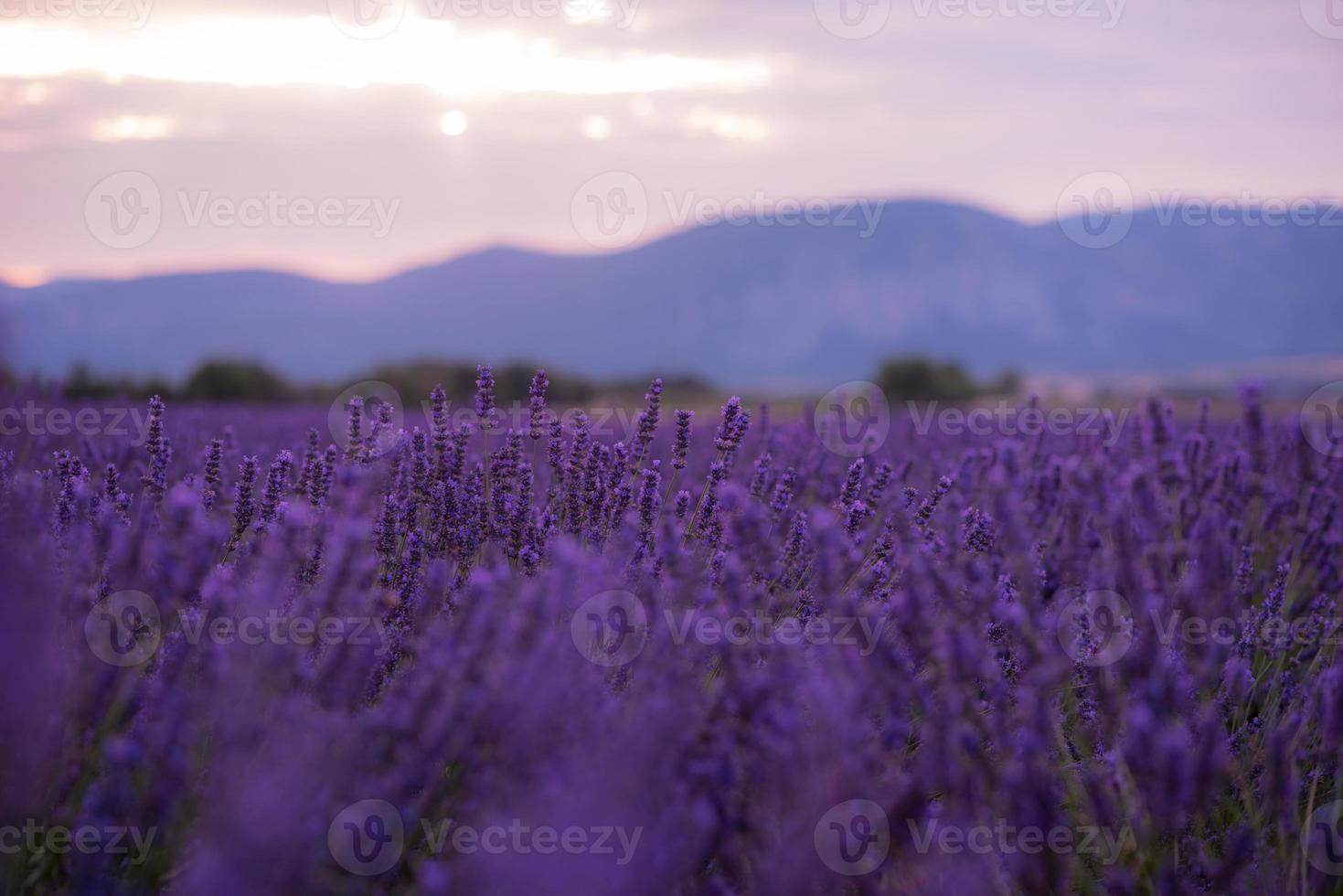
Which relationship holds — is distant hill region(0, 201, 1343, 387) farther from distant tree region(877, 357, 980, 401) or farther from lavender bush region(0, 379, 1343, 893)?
lavender bush region(0, 379, 1343, 893)

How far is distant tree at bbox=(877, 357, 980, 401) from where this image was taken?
19922 millimetres

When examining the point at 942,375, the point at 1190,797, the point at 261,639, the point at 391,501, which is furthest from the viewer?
the point at 942,375

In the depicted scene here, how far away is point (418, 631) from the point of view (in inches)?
86.1

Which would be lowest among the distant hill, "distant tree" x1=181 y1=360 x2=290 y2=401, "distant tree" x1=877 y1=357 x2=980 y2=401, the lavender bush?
the lavender bush

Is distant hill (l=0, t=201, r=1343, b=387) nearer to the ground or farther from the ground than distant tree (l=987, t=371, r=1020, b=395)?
farther from the ground

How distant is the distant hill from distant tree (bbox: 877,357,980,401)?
13333 cm

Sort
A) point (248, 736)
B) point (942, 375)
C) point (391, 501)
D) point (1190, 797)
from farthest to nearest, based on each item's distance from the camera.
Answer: point (942, 375), point (391, 501), point (1190, 797), point (248, 736)

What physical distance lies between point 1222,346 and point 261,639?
200644 millimetres

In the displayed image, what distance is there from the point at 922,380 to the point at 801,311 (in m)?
164

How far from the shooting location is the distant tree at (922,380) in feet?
65.4

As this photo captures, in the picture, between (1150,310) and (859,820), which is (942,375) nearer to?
(859,820)

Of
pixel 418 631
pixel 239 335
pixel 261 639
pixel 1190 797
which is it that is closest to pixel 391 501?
pixel 418 631

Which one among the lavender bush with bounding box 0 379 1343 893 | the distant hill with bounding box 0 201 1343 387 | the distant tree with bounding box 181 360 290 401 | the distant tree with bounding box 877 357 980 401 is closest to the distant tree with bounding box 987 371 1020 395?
the distant tree with bounding box 877 357 980 401

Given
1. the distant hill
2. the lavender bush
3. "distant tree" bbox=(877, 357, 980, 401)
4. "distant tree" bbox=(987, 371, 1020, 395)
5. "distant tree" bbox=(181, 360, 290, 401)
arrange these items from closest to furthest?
the lavender bush < "distant tree" bbox=(181, 360, 290, 401) < "distant tree" bbox=(877, 357, 980, 401) < "distant tree" bbox=(987, 371, 1020, 395) < the distant hill
